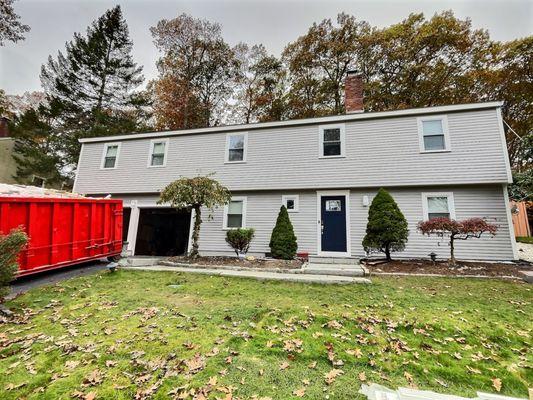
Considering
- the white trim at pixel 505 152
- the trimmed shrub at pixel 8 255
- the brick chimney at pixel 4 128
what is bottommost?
the trimmed shrub at pixel 8 255

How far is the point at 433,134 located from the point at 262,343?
9.88 m

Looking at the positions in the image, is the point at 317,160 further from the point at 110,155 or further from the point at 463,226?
the point at 110,155

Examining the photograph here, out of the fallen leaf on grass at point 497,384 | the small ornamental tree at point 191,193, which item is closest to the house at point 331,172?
the small ornamental tree at point 191,193

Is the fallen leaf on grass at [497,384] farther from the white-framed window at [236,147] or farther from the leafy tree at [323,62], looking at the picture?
the leafy tree at [323,62]

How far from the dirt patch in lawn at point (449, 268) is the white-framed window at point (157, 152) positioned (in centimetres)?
1017

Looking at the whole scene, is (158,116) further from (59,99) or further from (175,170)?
(175,170)

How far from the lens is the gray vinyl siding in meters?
8.87

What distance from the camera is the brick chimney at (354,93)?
11180 mm

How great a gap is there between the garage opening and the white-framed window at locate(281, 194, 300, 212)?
205 inches

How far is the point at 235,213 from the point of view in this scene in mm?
11070

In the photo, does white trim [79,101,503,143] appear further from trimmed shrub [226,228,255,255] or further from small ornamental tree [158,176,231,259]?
trimmed shrub [226,228,255,255]

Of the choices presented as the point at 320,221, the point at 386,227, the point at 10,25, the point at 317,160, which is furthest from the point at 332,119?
the point at 10,25

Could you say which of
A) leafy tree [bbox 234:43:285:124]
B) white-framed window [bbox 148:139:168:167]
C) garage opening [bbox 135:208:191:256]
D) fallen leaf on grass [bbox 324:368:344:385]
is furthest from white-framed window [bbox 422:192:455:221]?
leafy tree [bbox 234:43:285:124]

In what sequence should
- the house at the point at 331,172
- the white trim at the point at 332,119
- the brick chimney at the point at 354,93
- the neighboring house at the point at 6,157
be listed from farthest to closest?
the neighboring house at the point at 6,157 → the brick chimney at the point at 354,93 → the white trim at the point at 332,119 → the house at the point at 331,172
